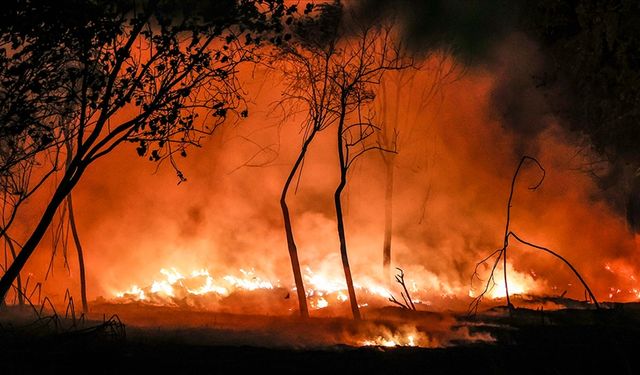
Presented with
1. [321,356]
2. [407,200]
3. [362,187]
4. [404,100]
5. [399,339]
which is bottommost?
[321,356]

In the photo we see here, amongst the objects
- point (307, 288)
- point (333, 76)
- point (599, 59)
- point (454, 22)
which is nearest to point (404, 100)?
point (454, 22)

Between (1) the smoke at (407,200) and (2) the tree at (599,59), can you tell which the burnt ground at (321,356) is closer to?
(2) the tree at (599,59)

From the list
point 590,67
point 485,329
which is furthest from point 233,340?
point 590,67

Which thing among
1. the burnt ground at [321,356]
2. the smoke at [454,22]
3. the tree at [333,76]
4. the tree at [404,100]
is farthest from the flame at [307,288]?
the burnt ground at [321,356]

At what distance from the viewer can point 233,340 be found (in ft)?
40.2

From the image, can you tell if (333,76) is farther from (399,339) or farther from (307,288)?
(307,288)

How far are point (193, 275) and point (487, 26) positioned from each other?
53.0 ft

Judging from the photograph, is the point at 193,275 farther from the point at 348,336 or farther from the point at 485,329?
the point at 485,329

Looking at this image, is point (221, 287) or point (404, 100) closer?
point (221, 287)

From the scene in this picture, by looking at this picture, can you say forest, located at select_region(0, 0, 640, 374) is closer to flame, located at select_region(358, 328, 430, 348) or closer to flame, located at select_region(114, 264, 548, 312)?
flame, located at select_region(114, 264, 548, 312)

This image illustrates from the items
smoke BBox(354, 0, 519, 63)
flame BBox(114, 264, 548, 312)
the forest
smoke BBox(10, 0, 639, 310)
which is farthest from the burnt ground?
smoke BBox(354, 0, 519, 63)

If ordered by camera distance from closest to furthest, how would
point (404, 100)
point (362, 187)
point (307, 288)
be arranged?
point (307, 288), point (404, 100), point (362, 187)

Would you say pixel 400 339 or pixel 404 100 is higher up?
pixel 404 100

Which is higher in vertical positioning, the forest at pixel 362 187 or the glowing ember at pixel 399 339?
the forest at pixel 362 187
